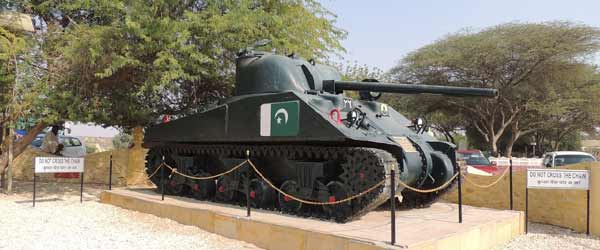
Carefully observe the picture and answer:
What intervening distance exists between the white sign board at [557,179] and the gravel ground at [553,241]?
2.75ft

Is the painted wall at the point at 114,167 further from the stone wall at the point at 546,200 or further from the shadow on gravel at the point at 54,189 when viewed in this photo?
the stone wall at the point at 546,200

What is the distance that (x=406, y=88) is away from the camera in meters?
9.66

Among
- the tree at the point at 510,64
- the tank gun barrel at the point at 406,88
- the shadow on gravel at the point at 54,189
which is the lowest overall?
the shadow on gravel at the point at 54,189

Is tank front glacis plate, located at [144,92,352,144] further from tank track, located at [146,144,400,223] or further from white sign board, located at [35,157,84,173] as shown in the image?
white sign board, located at [35,157,84,173]

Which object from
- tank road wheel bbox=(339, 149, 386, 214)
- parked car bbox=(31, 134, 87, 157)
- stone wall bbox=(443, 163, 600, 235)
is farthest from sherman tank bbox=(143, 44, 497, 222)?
parked car bbox=(31, 134, 87, 157)

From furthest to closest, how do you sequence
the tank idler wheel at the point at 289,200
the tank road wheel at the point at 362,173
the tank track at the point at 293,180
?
the tank idler wheel at the point at 289,200
the tank track at the point at 293,180
the tank road wheel at the point at 362,173

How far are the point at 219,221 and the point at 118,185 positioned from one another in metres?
8.30

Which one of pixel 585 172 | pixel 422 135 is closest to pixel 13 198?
pixel 422 135

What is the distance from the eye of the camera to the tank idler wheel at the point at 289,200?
9.31 m

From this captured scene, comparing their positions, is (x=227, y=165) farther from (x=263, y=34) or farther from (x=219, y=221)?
(x=263, y=34)

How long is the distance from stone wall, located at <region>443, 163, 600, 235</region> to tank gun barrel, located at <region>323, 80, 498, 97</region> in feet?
8.48

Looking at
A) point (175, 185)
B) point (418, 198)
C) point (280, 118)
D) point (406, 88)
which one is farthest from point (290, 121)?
point (175, 185)

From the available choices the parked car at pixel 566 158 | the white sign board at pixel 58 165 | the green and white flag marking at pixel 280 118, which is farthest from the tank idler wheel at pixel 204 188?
the parked car at pixel 566 158

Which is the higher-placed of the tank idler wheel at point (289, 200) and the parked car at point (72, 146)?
the parked car at point (72, 146)
